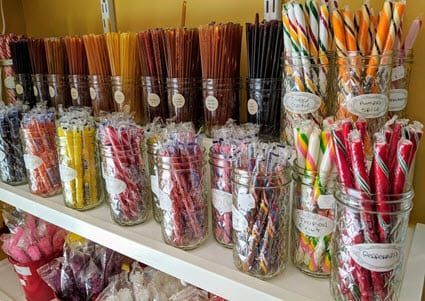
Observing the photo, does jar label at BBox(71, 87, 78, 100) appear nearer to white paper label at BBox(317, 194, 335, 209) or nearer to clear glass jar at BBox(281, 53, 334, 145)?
clear glass jar at BBox(281, 53, 334, 145)

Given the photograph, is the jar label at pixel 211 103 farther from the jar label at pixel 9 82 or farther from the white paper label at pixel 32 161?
the jar label at pixel 9 82

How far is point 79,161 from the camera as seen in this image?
2.71ft

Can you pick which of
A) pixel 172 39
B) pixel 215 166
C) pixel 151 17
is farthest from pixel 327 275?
pixel 151 17

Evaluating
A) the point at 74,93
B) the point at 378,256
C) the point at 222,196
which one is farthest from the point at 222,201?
the point at 74,93

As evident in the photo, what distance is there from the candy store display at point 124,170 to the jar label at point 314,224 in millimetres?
345

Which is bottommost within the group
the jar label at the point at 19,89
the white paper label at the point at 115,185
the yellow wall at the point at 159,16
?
the white paper label at the point at 115,185

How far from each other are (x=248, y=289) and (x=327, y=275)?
0.43ft

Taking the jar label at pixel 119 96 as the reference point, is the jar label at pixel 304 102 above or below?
above

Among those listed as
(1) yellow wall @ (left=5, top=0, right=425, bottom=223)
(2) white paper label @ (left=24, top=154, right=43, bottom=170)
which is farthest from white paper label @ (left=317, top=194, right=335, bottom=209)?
(2) white paper label @ (left=24, top=154, right=43, bottom=170)

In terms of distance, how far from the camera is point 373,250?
475mm

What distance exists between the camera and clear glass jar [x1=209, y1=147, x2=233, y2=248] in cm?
65

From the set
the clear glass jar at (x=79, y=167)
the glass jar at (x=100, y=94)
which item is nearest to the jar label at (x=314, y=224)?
the clear glass jar at (x=79, y=167)

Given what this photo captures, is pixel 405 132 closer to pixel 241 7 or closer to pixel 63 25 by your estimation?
pixel 241 7

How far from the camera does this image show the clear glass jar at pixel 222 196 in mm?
646
